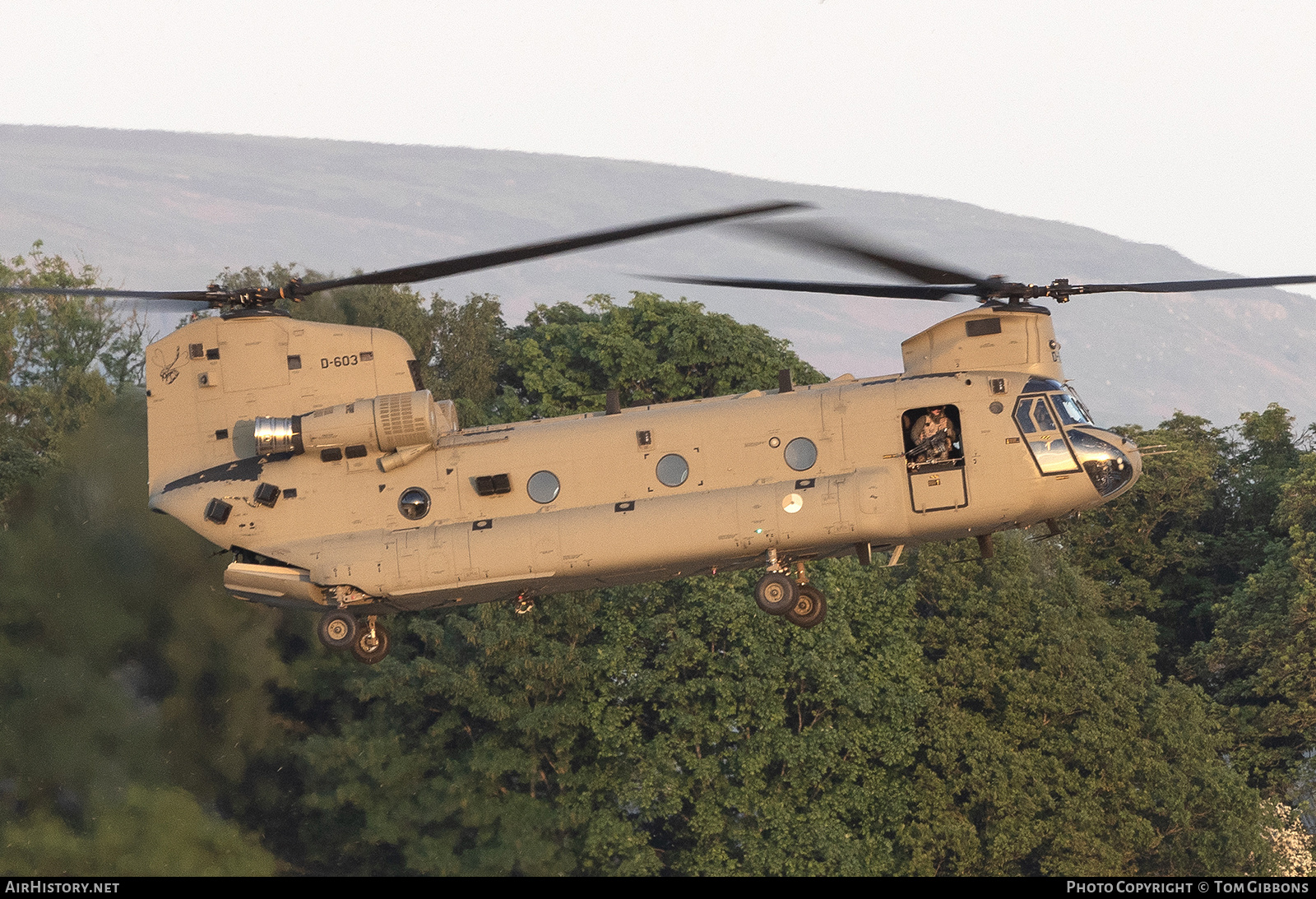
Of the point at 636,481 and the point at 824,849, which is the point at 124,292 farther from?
the point at 824,849

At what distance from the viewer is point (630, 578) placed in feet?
76.6

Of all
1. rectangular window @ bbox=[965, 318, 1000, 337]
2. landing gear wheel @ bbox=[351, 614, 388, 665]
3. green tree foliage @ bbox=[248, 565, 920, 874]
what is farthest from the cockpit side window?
green tree foliage @ bbox=[248, 565, 920, 874]

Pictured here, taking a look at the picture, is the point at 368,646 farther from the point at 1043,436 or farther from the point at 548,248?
the point at 1043,436

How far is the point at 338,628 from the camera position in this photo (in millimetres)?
23578

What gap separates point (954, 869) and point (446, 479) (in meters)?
27.8

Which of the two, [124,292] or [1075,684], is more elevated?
[124,292]

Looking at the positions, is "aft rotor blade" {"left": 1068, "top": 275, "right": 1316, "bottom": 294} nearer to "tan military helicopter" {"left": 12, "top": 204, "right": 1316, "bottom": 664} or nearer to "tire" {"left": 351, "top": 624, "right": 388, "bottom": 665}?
"tan military helicopter" {"left": 12, "top": 204, "right": 1316, "bottom": 664}

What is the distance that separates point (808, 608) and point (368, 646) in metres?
7.72

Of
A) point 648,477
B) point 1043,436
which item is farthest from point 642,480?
point 1043,436

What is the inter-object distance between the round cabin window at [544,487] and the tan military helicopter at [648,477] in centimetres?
3

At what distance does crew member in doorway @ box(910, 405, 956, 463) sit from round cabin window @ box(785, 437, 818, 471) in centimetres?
164

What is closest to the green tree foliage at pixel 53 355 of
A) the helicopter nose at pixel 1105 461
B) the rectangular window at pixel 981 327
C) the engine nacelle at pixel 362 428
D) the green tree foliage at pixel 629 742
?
the green tree foliage at pixel 629 742

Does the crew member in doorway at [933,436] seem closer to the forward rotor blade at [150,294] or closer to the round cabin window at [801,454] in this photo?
the round cabin window at [801,454]
